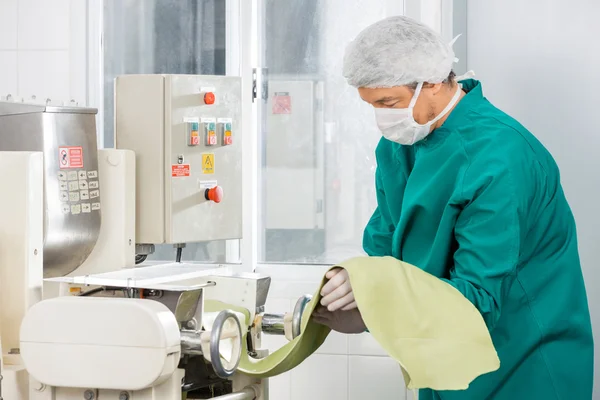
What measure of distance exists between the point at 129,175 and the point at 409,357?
3.34ft

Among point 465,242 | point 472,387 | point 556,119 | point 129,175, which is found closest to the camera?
point 465,242

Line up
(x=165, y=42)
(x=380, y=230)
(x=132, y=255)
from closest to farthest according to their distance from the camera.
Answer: (x=380, y=230), (x=132, y=255), (x=165, y=42)

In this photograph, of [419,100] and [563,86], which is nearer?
[419,100]

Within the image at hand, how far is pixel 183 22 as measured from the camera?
123 inches

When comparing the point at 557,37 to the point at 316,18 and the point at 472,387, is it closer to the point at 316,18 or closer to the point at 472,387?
the point at 316,18

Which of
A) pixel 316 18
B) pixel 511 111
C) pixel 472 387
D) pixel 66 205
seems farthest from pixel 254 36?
pixel 472 387

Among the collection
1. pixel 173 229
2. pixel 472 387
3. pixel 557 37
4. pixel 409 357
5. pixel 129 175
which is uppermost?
pixel 557 37

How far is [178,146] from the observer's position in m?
2.31

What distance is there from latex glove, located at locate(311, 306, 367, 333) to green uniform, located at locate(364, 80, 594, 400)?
194mm

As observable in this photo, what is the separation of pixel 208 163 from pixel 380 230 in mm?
648

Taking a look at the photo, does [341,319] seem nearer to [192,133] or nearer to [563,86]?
[192,133]

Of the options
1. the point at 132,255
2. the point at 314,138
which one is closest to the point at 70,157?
the point at 132,255

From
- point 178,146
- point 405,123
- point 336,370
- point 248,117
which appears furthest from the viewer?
point 248,117

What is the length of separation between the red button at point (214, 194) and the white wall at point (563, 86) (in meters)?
0.88
